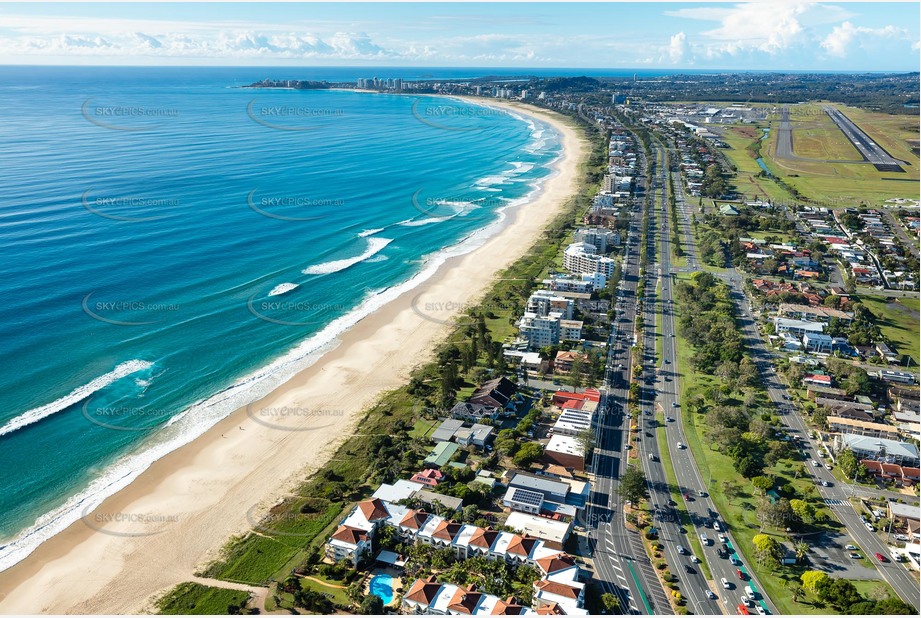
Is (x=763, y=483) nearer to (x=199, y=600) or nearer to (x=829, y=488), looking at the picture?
(x=829, y=488)

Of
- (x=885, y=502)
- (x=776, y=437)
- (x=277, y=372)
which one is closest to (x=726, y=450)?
(x=776, y=437)

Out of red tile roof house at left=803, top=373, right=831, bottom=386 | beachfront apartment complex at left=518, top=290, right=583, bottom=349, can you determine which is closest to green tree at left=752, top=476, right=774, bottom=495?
red tile roof house at left=803, top=373, right=831, bottom=386

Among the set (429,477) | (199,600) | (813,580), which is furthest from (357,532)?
(813,580)

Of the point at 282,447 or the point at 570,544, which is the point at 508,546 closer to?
the point at 570,544

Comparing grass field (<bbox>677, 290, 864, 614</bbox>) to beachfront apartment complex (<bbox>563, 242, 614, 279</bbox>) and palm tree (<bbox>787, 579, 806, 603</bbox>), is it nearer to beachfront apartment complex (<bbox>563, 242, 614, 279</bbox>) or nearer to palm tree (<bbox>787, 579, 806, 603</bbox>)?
palm tree (<bbox>787, 579, 806, 603</bbox>)

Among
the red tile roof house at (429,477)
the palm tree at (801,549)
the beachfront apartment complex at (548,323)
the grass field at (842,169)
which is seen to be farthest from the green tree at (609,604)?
the grass field at (842,169)
